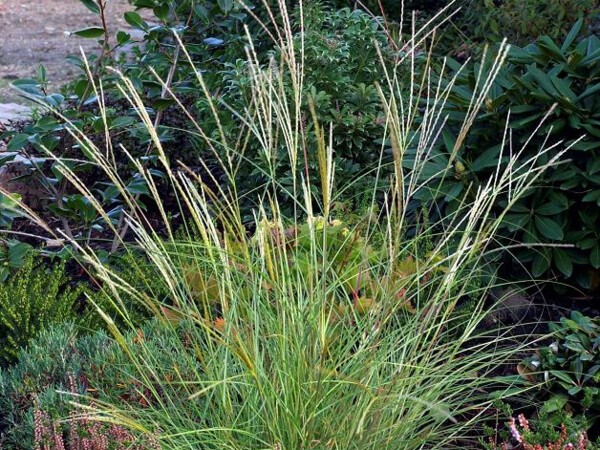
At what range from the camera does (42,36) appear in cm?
1066

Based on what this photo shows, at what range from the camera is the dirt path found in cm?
893

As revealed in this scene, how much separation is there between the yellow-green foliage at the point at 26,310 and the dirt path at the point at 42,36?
4.56 metres

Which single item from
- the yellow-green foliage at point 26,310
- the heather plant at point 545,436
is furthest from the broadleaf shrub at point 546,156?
the yellow-green foliage at point 26,310

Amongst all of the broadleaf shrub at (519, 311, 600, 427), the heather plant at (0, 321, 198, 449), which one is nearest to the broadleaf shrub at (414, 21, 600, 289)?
the broadleaf shrub at (519, 311, 600, 427)

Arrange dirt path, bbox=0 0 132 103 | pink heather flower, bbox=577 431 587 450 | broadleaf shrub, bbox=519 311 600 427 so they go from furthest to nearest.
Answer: dirt path, bbox=0 0 132 103 → broadleaf shrub, bbox=519 311 600 427 → pink heather flower, bbox=577 431 587 450

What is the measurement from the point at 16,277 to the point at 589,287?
2.46 m

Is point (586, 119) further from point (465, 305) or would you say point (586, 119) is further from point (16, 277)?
point (16, 277)

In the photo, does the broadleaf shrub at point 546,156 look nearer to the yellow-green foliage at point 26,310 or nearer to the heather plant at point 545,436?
the heather plant at point 545,436

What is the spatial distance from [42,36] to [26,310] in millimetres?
7821

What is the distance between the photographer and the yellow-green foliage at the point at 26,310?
11.6 ft

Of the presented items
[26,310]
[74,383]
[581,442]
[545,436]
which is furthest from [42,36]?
[581,442]

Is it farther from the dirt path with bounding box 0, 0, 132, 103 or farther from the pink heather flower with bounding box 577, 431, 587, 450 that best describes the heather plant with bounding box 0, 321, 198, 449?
the dirt path with bounding box 0, 0, 132, 103

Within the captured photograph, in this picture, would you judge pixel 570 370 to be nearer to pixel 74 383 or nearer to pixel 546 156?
pixel 546 156

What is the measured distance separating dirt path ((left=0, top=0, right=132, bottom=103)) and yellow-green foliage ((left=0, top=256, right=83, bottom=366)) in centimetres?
456
